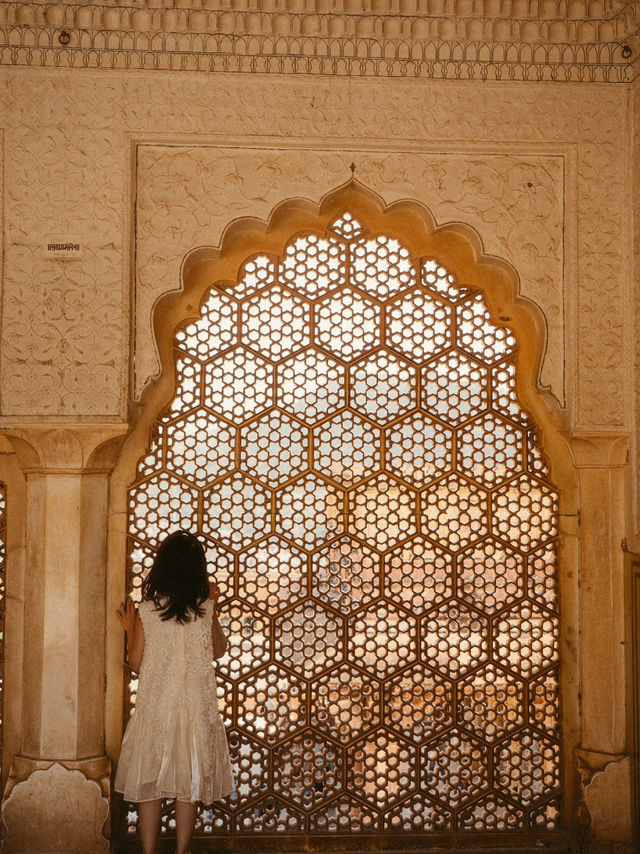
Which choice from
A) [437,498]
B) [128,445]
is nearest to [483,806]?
[437,498]

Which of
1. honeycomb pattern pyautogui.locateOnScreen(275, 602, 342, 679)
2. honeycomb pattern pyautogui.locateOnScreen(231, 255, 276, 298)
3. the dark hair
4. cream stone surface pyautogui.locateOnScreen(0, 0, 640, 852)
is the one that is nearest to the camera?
the dark hair

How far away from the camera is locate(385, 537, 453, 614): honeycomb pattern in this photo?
3818 millimetres

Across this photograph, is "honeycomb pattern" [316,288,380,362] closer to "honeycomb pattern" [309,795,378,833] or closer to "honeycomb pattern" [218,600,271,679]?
"honeycomb pattern" [218,600,271,679]

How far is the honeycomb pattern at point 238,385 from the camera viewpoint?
3.84 meters

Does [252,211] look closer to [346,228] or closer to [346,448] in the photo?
[346,228]

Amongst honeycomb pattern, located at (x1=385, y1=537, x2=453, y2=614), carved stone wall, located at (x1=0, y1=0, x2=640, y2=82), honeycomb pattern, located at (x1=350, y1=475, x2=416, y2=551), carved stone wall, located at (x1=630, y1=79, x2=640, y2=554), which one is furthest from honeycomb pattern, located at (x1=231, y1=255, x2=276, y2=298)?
carved stone wall, located at (x1=630, y1=79, x2=640, y2=554)

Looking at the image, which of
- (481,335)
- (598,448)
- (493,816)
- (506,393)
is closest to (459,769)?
(493,816)

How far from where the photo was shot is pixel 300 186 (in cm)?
370

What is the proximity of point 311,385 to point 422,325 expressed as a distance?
572mm

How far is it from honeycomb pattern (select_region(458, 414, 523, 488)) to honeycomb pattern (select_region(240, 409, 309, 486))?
0.70m

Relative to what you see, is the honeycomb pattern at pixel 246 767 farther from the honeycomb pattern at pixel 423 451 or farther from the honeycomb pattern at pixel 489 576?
the honeycomb pattern at pixel 423 451

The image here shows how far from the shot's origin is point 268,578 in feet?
12.5

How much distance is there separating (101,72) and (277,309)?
1213 mm

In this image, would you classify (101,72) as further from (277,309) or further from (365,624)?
(365,624)
